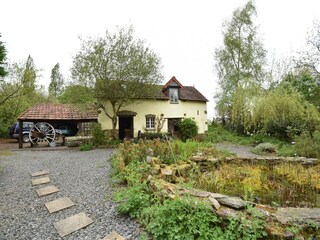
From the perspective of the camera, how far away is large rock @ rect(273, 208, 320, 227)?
2.30m

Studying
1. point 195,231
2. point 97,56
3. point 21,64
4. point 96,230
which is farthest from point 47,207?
point 21,64

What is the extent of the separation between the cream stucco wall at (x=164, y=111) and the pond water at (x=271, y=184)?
9.05 meters

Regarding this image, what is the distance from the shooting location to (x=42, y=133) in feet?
39.2

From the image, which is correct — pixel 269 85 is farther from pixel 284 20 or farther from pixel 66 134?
pixel 66 134

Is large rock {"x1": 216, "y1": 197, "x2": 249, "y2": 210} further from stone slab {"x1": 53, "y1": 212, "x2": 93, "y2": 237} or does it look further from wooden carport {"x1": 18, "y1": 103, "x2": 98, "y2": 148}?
wooden carport {"x1": 18, "y1": 103, "x2": 98, "y2": 148}

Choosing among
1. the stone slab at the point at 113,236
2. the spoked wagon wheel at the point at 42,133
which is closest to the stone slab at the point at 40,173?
the stone slab at the point at 113,236

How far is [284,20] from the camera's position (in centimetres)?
1052

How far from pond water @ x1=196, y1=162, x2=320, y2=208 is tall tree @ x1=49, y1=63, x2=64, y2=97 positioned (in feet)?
103

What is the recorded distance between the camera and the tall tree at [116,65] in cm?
1080

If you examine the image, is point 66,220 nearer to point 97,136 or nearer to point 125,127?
point 97,136

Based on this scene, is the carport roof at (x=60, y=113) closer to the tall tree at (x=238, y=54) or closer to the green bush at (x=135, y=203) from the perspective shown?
the green bush at (x=135, y=203)

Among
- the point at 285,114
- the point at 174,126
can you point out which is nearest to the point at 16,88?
the point at 174,126

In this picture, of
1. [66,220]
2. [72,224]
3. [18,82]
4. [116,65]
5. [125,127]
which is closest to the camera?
[72,224]

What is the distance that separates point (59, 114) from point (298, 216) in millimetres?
13549
